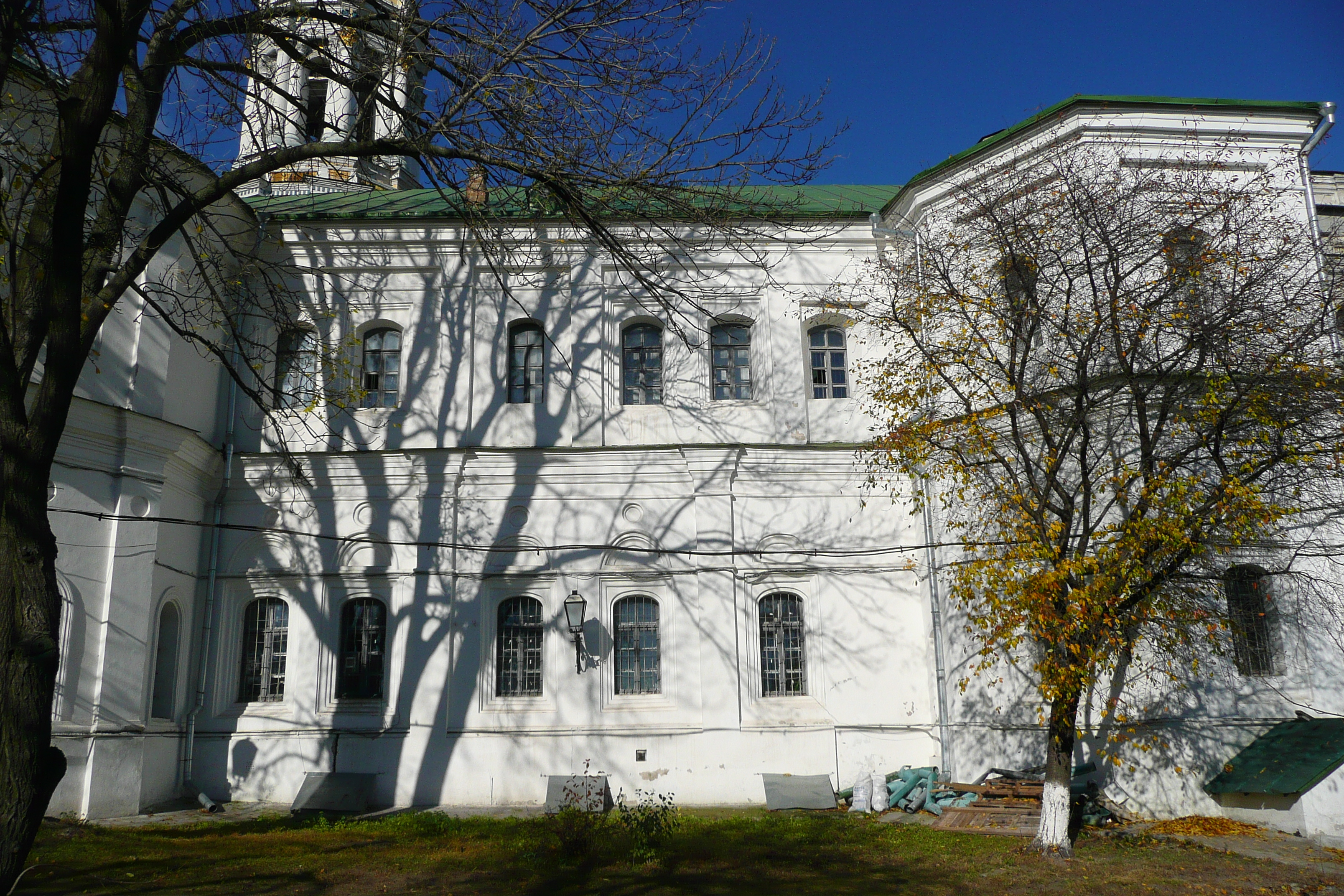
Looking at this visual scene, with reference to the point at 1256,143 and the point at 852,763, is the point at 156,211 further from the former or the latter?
the point at 1256,143

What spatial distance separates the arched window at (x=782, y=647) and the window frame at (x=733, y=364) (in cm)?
338

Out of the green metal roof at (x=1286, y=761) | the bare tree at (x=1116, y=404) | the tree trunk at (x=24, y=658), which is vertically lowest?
the green metal roof at (x=1286, y=761)

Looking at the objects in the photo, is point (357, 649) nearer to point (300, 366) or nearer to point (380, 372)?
point (380, 372)

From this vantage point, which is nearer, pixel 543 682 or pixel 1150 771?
pixel 1150 771

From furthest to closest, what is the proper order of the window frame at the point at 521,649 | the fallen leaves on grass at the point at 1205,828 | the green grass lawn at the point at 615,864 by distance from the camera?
the window frame at the point at 521,649
the fallen leaves on grass at the point at 1205,828
the green grass lawn at the point at 615,864

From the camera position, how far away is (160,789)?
14039 mm

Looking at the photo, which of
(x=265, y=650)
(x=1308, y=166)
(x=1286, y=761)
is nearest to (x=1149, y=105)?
(x=1308, y=166)

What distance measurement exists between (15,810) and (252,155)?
6.06m

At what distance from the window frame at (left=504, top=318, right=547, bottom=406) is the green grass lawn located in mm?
6724

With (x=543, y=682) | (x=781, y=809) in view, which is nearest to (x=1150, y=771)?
(x=781, y=809)

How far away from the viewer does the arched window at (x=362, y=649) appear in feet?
50.5

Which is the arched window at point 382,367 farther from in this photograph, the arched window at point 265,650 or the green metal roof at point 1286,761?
the green metal roof at point 1286,761

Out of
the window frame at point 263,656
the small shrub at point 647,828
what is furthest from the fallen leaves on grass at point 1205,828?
the window frame at point 263,656

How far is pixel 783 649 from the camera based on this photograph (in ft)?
51.1
